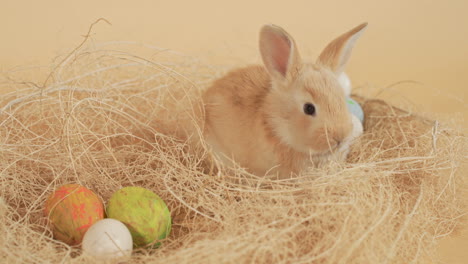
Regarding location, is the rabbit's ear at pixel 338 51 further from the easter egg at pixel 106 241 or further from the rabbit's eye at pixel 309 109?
the easter egg at pixel 106 241

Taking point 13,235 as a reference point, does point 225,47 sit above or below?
above

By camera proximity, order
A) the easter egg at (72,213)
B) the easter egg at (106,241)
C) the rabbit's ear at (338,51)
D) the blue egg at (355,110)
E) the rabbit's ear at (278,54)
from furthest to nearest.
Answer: the blue egg at (355,110) < the rabbit's ear at (338,51) < the rabbit's ear at (278,54) < the easter egg at (72,213) < the easter egg at (106,241)

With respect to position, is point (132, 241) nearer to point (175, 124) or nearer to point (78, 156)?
point (78, 156)

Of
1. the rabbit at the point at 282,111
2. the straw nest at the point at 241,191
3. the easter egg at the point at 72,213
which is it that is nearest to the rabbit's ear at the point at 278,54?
the rabbit at the point at 282,111

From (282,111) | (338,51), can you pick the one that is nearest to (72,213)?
(282,111)

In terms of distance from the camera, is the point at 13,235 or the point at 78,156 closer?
the point at 13,235

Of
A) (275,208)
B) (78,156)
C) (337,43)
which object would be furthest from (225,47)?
(275,208)
